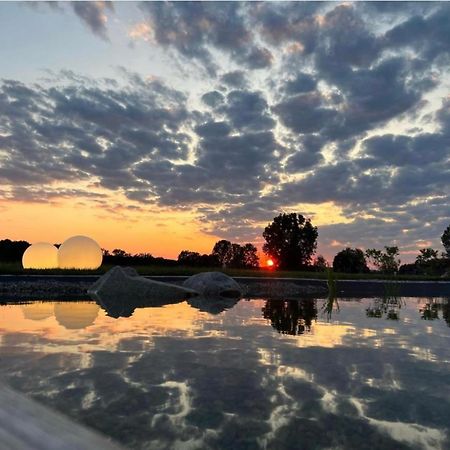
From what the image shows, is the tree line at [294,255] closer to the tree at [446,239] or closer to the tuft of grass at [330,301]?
the tree at [446,239]

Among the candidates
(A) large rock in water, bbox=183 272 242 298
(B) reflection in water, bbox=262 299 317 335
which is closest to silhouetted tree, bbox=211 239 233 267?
(A) large rock in water, bbox=183 272 242 298

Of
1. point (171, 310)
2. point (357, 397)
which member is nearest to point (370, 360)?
point (357, 397)

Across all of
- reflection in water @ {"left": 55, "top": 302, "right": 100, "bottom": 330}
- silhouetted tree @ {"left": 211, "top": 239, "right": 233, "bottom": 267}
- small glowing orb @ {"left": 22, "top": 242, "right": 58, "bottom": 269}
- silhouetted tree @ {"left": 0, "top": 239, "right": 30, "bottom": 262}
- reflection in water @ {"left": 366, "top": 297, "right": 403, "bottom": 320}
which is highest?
silhouetted tree @ {"left": 211, "top": 239, "right": 233, "bottom": 267}

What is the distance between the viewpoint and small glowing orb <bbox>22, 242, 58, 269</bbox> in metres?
29.3

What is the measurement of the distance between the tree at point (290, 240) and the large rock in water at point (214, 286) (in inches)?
1401

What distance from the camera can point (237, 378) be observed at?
436 centimetres

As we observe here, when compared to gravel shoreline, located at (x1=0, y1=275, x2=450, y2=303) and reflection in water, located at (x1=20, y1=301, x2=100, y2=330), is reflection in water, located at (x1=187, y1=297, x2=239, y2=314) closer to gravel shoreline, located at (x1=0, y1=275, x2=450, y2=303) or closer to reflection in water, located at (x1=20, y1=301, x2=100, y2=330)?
reflection in water, located at (x1=20, y1=301, x2=100, y2=330)

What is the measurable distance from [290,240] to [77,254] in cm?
3107

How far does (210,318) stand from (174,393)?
554cm

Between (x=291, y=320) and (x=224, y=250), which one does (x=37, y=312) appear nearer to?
(x=291, y=320)

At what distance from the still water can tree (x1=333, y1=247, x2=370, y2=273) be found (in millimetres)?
49239

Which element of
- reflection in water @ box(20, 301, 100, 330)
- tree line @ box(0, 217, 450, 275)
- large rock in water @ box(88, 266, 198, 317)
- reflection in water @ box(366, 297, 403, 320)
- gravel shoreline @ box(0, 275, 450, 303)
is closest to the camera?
reflection in water @ box(20, 301, 100, 330)

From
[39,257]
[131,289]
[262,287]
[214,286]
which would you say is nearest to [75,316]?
[131,289]

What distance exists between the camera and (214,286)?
57.7 ft
